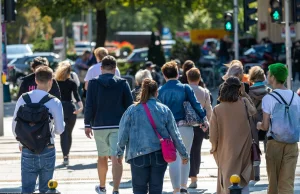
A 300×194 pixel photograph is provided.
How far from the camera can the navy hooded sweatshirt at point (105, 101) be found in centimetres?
1141

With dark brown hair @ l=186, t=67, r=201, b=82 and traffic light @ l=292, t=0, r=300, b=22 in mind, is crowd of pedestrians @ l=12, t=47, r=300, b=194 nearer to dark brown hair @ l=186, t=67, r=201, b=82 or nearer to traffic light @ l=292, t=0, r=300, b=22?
dark brown hair @ l=186, t=67, r=201, b=82

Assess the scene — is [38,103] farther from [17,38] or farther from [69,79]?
[17,38]

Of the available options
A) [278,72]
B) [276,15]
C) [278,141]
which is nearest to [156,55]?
[276,15]

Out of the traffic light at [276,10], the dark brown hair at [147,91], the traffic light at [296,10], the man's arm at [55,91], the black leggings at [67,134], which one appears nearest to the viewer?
the dark brown hair at [147,91]

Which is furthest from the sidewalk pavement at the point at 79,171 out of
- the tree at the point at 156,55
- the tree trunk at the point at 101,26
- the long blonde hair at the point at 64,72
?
the tree at the point at 156,55

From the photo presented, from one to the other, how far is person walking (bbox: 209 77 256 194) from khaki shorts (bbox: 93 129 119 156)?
6.38 ft

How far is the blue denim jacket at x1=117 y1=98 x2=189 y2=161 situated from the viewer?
9023mm

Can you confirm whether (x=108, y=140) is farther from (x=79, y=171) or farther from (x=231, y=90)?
(x=79, y=171)

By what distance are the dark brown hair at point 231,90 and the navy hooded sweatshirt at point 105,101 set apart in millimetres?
2044

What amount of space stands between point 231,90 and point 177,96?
1.78 m

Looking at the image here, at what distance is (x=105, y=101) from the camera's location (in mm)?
11430

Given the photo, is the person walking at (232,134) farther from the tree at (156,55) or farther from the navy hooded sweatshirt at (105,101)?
the tree at (156,55)

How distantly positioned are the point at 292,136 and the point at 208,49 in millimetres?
42192

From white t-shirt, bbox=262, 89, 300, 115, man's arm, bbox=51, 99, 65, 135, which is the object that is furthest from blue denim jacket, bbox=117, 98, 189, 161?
white t-shirt, bbox=262, 89, 300, 115
